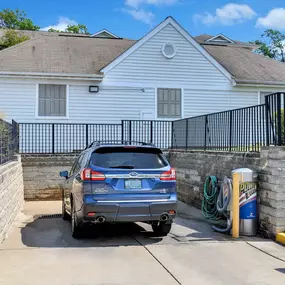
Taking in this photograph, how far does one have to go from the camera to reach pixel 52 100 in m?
16.8

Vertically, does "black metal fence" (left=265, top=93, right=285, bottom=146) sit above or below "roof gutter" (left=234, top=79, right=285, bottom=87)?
below

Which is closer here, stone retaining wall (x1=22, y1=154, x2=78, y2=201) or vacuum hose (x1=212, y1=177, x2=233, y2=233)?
vacuum hose (x1=212, y1=177, x2=233, y2=233)

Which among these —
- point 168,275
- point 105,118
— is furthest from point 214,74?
point 168,275

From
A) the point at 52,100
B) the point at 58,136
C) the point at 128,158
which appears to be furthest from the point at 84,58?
the point at 128,158

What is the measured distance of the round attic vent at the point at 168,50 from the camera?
1791 cm

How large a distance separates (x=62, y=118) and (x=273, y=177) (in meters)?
11.4

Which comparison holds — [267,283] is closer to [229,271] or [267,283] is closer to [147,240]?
[229,271]

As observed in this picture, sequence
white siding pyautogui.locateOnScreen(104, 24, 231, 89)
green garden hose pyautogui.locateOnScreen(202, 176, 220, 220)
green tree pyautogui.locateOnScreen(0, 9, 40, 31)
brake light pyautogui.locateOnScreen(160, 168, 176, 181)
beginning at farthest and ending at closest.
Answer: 1. green tree pyautogui.locateOnScreen(0, 9, 40, 31)
2. white siding pyautogui.locateOnScreen(104, 24, 231, 89)
3. green garden hose pyautogui.locateOnScreen(202, 176, 220, 220)
4. brake light pyautogui.locateOnScreen(160, 168, 176, 181)

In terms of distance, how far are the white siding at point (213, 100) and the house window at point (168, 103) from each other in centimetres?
39

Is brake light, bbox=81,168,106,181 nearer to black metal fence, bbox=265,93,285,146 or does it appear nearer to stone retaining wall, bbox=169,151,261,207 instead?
stone retaining wall, bbox=169,151,261,207

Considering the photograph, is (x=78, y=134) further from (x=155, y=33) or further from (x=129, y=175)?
(x=129, y=175)

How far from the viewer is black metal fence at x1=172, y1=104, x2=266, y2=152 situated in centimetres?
859

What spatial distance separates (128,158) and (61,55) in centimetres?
1286

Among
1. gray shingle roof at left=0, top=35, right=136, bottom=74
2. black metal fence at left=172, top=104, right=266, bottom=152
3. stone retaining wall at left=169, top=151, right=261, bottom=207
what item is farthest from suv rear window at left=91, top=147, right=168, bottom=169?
gray shingle roof at left=0, top=35, right=136, bottom=74
